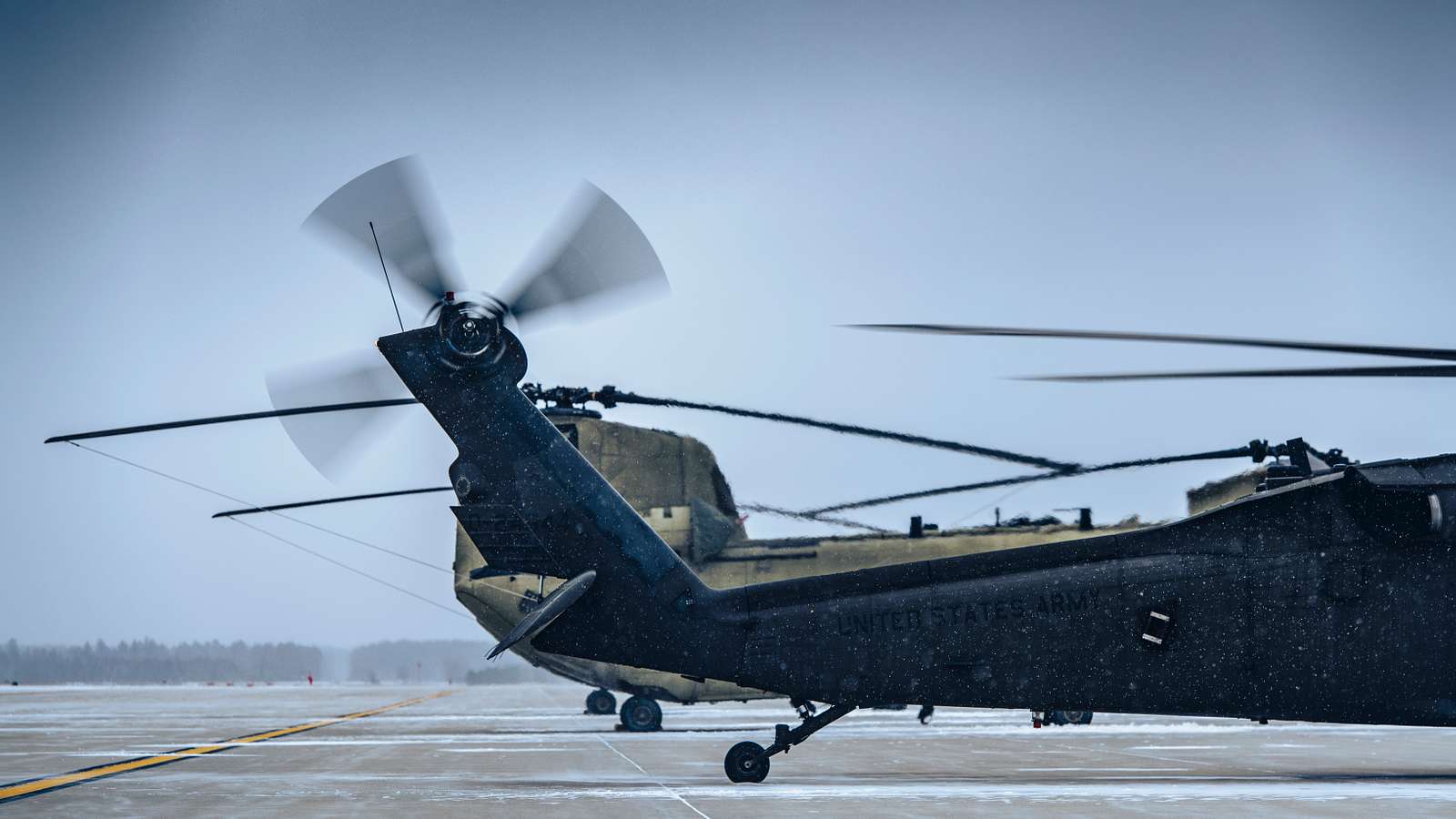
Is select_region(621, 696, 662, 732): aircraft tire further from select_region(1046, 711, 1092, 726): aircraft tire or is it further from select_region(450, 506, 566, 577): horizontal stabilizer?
select_region(450, 506, 566, 577): horizontal stabilizer

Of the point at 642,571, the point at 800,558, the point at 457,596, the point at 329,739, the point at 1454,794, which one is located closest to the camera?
the point at 1454,794

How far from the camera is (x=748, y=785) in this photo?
485 inches

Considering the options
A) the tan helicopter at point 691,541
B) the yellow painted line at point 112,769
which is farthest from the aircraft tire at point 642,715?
the yellow painted line at point 112,769

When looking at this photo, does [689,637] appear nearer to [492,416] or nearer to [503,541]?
[503,541]

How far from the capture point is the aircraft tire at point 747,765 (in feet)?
41.2

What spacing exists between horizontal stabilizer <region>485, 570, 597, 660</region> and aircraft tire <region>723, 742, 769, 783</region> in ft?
7.23

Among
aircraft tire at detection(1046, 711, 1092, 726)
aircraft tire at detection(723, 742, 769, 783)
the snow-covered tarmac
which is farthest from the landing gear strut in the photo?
aircraft tire at detection(1046, 711, 1092, 726)

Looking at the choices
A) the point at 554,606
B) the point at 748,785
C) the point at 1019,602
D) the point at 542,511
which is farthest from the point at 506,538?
the point at 1019,602

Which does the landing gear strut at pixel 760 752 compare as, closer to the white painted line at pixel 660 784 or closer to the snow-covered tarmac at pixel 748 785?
the snow-covered tarmac at pixel 748 785

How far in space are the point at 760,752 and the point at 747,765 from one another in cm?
19

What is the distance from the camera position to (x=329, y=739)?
70.0ft

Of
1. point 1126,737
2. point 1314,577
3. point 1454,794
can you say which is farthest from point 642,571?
point 1126,737

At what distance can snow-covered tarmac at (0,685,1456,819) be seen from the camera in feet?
34.1

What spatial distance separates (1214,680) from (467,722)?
2176cm
